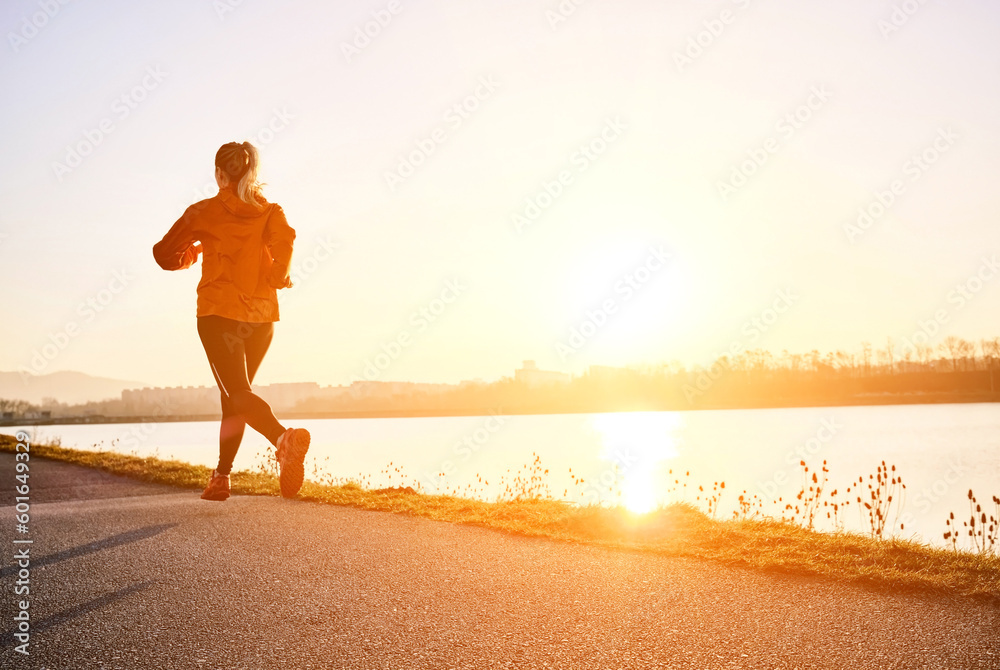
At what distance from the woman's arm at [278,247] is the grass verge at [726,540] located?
124 inches

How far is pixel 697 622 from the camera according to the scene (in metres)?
3.65

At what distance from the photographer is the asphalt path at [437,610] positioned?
315 cm

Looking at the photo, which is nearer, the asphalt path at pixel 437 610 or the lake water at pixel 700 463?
the asphalt path at pixel 437 610

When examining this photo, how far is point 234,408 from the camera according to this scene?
4.57 metres

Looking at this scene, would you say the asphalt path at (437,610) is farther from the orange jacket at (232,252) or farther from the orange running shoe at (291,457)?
the orange jacket at (232,252)

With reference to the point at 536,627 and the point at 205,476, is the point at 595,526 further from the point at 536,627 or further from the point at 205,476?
the point at 205,476

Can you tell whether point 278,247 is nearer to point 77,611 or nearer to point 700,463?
point 77,611

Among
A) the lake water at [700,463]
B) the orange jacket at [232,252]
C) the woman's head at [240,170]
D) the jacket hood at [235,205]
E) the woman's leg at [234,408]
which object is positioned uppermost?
the woman's head at [240,170]

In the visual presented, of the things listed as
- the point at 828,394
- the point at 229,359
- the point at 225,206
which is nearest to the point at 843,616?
the point at 229,359

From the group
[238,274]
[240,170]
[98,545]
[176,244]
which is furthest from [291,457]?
[98,545]

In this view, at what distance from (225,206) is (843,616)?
4413mm

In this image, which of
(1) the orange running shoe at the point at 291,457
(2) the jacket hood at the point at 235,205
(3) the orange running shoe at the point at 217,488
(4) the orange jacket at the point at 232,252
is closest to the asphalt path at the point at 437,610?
(3) the orange running shoe at the point at 217,488

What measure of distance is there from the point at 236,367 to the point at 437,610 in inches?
79.4

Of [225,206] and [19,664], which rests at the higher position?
[225,206]
